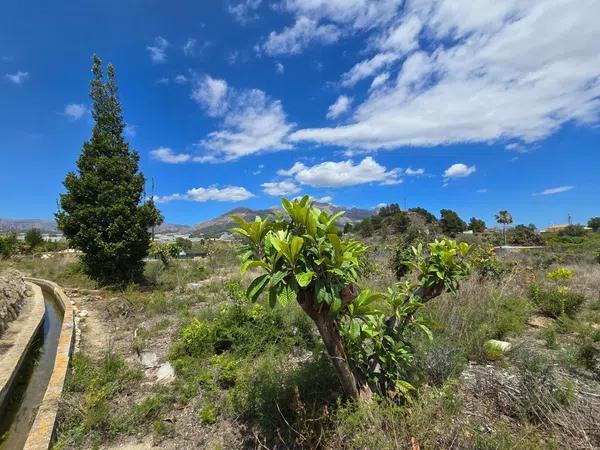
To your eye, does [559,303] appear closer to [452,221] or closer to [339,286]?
[339,286]

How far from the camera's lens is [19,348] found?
219 inches

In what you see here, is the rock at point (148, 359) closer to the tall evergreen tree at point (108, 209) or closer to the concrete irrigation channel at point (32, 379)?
the concrete irrigation channel at point (32, 379)

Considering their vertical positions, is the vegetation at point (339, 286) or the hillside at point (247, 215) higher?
the hillside at point (247, 215)

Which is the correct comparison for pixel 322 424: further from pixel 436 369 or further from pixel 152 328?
pixel 152 328

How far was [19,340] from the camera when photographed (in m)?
5.95

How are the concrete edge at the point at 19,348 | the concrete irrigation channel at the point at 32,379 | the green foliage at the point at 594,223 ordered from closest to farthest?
the concrete irrigation channel at the point at 32,379
the concrete edge at the point at 19,348
the green foliage at the point at 594,223

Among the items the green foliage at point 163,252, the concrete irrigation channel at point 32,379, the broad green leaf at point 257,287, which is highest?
the green foliage at point 163,252

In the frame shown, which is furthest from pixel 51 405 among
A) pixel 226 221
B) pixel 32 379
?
pixel 226 221

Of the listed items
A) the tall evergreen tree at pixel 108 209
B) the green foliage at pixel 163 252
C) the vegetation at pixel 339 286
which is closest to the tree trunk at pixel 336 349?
the vegetation at pixel 339 286

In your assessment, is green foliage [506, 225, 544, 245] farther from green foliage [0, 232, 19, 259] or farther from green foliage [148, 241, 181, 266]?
green foliage [0, 232, 19, 259]

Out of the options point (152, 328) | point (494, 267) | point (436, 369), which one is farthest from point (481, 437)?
point (494, 267)

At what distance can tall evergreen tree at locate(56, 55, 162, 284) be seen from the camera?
33.2 feet

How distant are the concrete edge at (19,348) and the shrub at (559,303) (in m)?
8.43

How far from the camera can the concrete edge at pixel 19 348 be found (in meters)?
4.44
